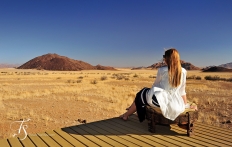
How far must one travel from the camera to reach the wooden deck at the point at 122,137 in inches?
141

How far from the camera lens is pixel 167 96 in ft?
13.4

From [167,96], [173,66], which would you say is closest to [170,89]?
[167,96]

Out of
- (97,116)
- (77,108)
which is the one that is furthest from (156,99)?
(77,108)

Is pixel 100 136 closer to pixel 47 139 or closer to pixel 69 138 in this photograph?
pixel 69 138

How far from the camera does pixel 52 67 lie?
140875mm

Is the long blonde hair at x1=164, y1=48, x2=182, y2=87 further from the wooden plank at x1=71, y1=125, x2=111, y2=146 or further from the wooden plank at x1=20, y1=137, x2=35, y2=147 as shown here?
the wooden plank at x1=20, y1=137, x2=35, y2=147

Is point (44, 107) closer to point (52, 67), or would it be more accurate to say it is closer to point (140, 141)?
point (140, 141)

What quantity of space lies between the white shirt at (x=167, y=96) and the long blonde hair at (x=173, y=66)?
→ 9 cm

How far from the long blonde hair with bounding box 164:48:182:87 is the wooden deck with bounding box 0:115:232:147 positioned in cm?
97

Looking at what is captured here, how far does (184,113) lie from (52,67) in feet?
468

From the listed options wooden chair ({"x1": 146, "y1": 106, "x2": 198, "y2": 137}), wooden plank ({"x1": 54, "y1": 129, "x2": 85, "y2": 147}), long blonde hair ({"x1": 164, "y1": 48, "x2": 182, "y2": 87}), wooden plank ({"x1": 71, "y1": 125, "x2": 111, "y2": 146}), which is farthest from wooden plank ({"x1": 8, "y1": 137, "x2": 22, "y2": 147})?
long blonde hair ({"x1": 164, "y1": 48, "x2": 182, "y2": 87})

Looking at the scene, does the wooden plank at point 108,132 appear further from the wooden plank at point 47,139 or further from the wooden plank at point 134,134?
the wooden plank at point 47,139

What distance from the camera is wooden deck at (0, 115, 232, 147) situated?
11.8 ft

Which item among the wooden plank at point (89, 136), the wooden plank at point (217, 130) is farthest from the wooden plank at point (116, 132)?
the wooden plank at point (217, 130)
